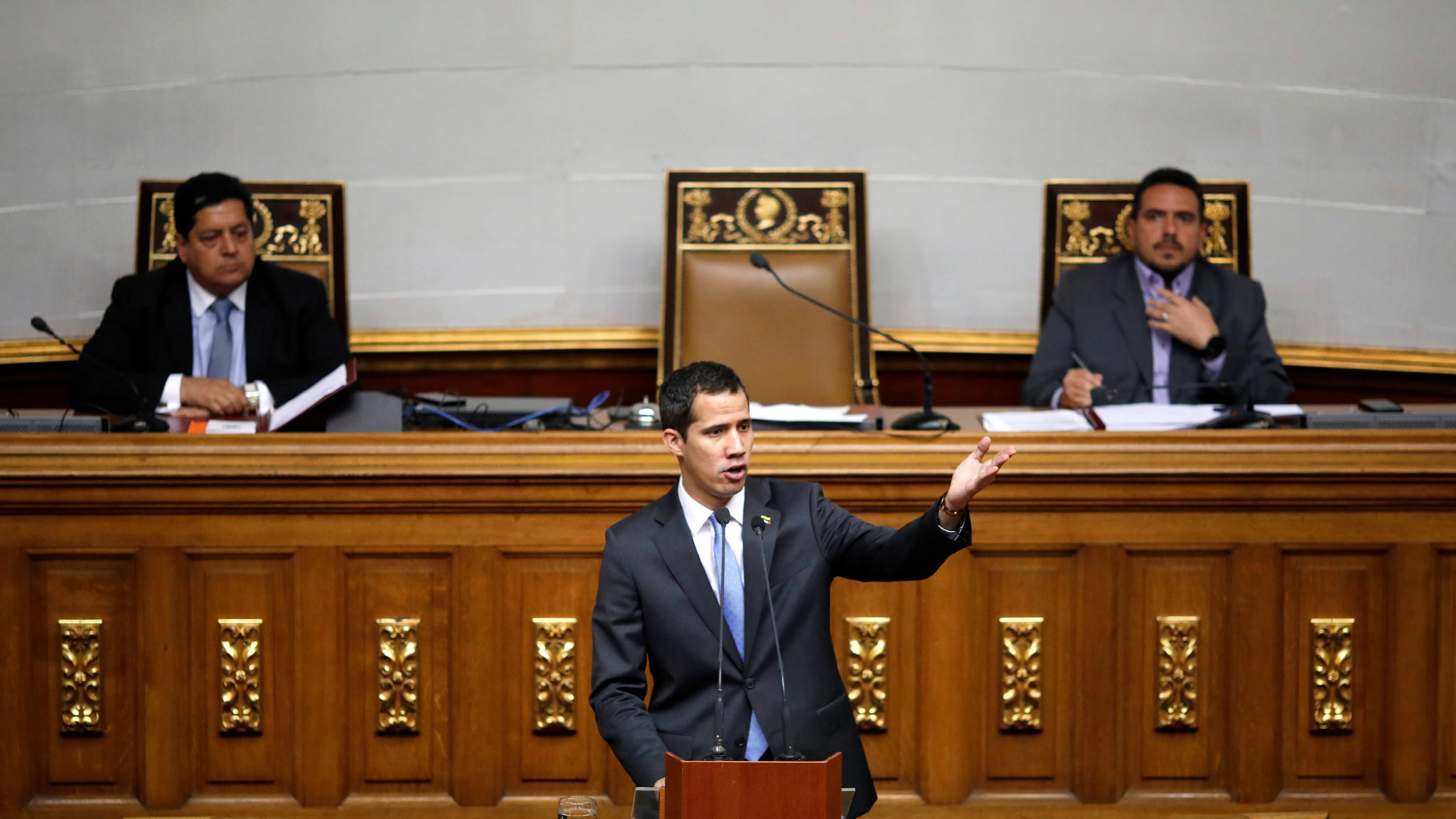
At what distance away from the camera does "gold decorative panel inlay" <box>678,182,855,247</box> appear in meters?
4.12

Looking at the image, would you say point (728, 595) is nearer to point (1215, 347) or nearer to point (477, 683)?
point (477, 683)

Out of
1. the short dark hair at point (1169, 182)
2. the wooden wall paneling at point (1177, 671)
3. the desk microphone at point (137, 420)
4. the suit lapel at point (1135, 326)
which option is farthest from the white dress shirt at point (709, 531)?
the short dark hair at point (1169, 182)

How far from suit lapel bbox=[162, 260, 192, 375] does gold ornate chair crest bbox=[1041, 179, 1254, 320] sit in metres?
2.28

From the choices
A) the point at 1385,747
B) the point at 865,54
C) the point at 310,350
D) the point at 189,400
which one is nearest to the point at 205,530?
the point at 189,400

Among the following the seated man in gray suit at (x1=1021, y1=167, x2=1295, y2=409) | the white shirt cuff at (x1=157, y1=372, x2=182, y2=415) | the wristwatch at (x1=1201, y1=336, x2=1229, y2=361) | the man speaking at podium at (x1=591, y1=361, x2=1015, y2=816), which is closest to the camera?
the man speaking at podium at (x1=591, y1=361, x2=1015, y2=816)

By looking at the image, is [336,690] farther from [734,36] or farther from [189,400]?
[734,36]

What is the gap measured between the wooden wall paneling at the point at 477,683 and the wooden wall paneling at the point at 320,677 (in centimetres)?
20

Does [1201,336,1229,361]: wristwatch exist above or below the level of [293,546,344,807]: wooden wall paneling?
above

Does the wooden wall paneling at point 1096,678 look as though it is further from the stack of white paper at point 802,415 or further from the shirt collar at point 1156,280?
the shirt collar at point 1156,280

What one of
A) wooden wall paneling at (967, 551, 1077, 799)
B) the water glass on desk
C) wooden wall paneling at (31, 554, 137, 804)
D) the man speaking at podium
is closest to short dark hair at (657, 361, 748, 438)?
the man speaking at podium

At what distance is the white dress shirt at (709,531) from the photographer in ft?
6.53

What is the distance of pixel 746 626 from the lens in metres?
1.95

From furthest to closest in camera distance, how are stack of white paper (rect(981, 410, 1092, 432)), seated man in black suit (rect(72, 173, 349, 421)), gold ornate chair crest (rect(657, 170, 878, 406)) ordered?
gold ornate chair crest (rect(657, 170, 878, 406)) < seated man in black suit (rect(72, 173, 349, 421)) < stack of white paper (rect(981, 410, 1092, 432))

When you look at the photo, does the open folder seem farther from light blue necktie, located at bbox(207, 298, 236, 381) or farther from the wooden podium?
the wooden podium
